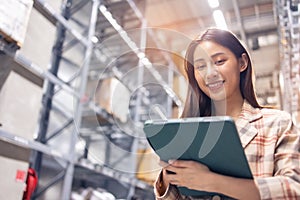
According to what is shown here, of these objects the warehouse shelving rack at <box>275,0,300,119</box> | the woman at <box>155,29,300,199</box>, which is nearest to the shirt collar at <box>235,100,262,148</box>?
the woman at <box>155,29,300,199</box>

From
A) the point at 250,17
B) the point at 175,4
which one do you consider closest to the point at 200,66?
the point at 175,4

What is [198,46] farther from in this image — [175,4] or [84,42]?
[175,4]

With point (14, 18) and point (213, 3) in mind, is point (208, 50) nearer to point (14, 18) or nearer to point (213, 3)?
point (14, 18)

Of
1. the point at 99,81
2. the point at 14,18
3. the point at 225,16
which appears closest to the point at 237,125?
the point at 99,81

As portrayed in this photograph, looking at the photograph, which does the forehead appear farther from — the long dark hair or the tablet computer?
the tablet computer

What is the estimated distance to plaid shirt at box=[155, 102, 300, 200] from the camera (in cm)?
67

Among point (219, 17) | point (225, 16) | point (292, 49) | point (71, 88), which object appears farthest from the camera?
point (225, 16)

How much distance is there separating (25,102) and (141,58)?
133cm

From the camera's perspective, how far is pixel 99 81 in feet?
3.83

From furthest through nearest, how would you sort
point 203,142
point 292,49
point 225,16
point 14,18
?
point 225,16, point 292,49, point 14,18, point 203,142

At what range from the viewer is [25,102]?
2.22 metres

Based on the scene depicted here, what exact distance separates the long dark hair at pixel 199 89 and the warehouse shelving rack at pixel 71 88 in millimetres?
162

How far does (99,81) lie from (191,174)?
598mm

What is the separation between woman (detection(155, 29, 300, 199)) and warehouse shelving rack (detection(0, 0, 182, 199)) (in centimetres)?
21
